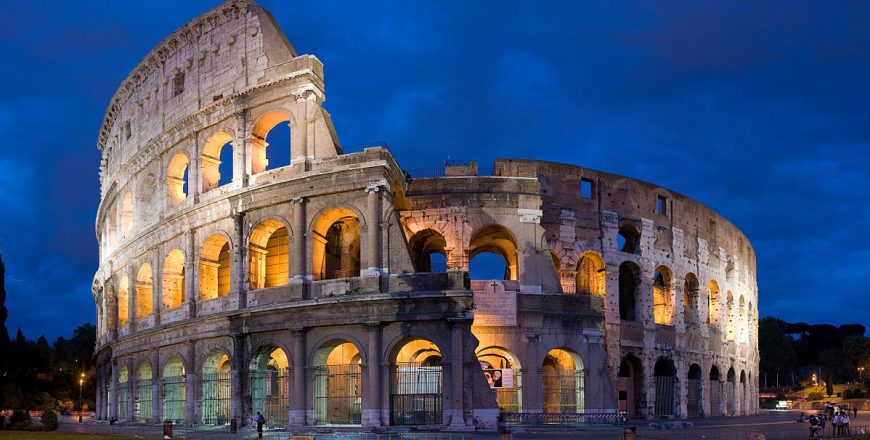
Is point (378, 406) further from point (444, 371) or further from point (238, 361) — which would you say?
point (238, 361)

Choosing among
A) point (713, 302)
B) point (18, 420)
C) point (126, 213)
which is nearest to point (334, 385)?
point (18, 420)

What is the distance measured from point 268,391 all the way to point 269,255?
4719 millimetres

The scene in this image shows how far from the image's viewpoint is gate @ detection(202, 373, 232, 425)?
28516 millimetres

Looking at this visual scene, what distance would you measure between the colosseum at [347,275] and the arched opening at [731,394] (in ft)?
7.38

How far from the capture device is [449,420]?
24.5 metres

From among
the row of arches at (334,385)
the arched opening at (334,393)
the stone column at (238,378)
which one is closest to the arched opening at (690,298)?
the row of arches at (334,385)

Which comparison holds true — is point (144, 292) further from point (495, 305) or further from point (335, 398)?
point (495, 305)

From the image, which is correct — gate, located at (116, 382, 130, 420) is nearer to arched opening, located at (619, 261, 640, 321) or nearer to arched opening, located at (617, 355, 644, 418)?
arched opening, located at (617, 355, 644, 418)

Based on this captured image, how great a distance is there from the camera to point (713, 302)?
134 ft

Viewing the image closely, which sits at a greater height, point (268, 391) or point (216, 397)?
point (268, 391)

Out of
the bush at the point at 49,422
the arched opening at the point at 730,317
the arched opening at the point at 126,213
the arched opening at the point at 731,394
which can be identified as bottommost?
the arched opening at the point at 731,394

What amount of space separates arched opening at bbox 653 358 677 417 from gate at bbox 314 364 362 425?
1363 centimetres

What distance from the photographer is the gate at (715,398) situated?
39.2 m

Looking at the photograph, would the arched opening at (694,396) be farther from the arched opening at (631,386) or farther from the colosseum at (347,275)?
the arched opening at (631,386)
